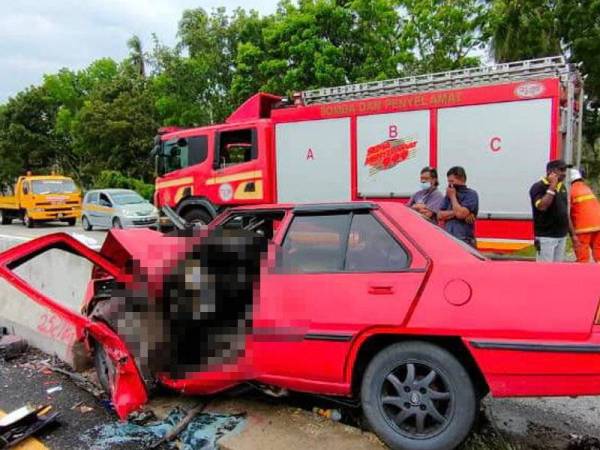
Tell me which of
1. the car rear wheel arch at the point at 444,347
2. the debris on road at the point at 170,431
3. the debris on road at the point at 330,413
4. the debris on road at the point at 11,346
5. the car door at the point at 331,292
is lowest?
the debris on road at the point at 170,431

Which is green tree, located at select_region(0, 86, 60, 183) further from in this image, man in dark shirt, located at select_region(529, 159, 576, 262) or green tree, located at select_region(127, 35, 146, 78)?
man in dark shirt, located at select_region(529, 159, 576, 262)

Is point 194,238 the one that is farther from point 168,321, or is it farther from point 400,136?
point 400,136

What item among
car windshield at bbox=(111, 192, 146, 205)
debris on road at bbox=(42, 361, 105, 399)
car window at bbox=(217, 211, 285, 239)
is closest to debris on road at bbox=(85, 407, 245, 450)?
debris on road at bbox=(42, 361, 105, 399)

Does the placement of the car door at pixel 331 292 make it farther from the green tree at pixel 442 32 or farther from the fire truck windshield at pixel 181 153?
the green tree at pixel 442 32

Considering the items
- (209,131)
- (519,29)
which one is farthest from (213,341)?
(519,29)

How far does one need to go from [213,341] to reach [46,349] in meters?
2.62

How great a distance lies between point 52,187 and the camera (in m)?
20.3

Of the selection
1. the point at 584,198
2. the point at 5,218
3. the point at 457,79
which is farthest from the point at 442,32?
the point at 5,218

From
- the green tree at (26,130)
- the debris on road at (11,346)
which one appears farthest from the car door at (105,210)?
the green tree at (26,130)

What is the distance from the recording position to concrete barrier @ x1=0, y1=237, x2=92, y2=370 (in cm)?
468

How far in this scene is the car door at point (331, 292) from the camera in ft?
9.55

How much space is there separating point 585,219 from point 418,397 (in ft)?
12.9

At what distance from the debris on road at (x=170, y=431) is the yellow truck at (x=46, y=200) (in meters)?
18.5

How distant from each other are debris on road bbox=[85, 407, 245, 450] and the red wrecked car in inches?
8.3
